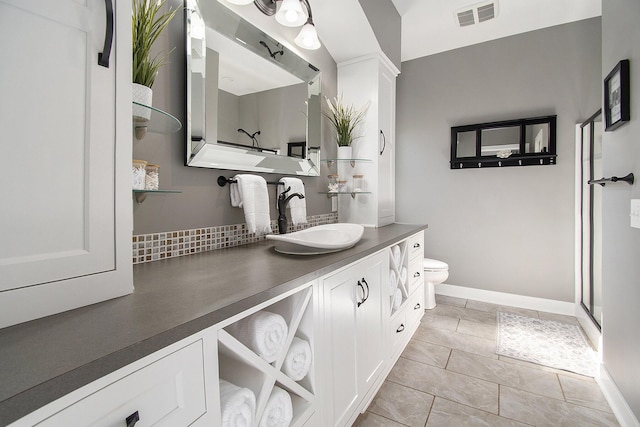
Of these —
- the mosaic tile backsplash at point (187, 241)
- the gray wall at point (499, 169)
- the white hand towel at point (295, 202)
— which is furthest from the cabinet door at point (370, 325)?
the gray wall at point (499, 169)

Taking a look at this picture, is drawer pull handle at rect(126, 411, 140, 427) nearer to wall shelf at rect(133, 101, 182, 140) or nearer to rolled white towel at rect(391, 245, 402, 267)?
wall shelf at rect(133, 101, 182, 140)

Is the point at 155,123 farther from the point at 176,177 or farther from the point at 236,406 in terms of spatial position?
the point at 236,406

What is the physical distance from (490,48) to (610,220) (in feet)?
7.79

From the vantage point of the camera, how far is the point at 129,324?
24.2 inches

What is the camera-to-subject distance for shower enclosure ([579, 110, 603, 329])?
7.88 feet

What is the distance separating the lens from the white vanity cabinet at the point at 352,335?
1222 millimetres

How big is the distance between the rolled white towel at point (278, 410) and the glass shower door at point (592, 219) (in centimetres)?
264

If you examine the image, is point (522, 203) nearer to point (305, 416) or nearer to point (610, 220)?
point (610, 220)

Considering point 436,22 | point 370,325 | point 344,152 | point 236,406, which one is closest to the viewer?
point 236,406

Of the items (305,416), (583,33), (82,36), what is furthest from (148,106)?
(583,33)

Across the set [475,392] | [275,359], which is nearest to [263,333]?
[275,359]

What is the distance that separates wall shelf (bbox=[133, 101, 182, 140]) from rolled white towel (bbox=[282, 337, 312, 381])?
3.11ft

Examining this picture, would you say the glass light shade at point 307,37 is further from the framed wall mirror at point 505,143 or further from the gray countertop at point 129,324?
the framed wall mirror at point 505,143

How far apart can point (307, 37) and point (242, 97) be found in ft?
2.02
